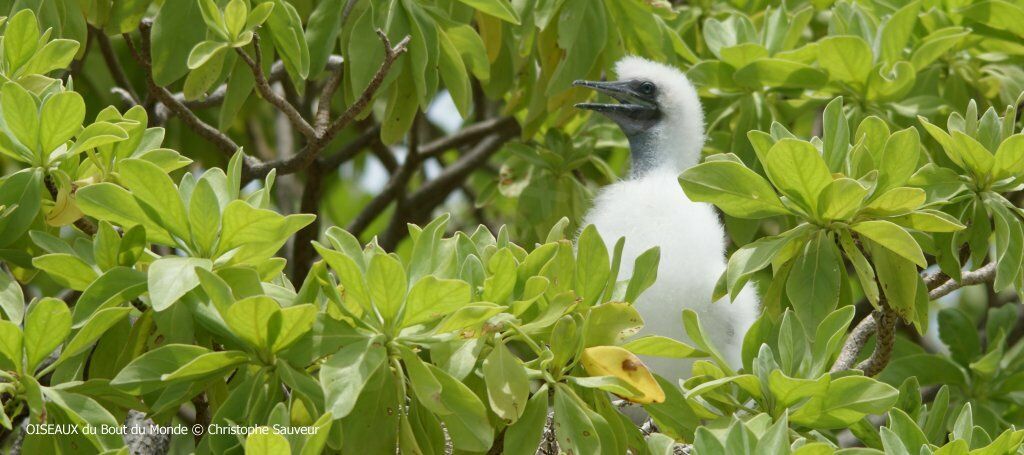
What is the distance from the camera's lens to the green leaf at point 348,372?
2008mm

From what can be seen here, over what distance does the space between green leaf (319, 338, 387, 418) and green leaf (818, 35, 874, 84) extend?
2.11 meters

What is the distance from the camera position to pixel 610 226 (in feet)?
12.2

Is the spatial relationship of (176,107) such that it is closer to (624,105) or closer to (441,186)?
(624,105)

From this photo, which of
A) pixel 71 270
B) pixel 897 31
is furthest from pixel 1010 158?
pixel 71 270

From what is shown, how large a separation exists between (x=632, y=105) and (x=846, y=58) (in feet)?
3.10

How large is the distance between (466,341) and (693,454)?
0.46m

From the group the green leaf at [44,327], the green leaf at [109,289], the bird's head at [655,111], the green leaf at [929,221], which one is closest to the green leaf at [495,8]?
the bird's head at [655,111]

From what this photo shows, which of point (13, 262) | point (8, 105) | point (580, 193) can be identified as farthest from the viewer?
point (580, 193)

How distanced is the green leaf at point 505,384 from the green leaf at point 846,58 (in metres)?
1.92

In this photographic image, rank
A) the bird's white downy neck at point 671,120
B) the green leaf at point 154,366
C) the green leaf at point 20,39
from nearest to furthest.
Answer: the green leaf at point 154,366 → the green leaf at point 20,39 → the bird's white downy neck at point 671,120

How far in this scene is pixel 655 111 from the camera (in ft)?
14.5

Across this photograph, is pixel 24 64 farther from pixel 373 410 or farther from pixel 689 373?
pixel 689 373

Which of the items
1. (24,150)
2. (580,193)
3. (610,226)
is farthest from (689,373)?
(24,150)

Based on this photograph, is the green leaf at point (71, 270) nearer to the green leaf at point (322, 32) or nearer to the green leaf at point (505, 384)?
the green leaf at point (505, 384)
